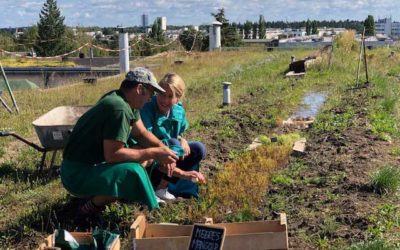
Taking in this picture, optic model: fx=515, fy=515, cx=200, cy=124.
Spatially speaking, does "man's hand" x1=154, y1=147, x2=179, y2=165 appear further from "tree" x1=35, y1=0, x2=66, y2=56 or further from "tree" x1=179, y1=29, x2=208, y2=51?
"tree" x1=35, y1=0, x2=66, y2=56

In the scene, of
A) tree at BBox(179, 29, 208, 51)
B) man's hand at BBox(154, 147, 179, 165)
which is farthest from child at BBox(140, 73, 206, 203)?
tree at BBox(179, 29, 208, 51)

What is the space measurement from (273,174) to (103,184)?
240 centimetres

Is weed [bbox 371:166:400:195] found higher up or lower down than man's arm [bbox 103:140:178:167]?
lower down

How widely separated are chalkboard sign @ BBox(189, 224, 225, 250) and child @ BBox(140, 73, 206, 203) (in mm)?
1499

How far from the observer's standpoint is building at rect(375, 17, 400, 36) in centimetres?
10639

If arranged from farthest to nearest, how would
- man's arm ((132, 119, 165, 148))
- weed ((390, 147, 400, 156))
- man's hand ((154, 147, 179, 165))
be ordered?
weed ((390, 147, 400, 156)) → man's arm ((132, 119, 165, 148)) → man's hand ((154, 147, 179, 165))

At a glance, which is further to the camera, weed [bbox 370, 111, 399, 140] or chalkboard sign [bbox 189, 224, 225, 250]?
weed [bbox 370, 111, 399, 140]

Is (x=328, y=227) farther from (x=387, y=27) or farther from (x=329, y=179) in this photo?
(x=387, y=27)

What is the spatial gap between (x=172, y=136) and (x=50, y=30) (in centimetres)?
5723

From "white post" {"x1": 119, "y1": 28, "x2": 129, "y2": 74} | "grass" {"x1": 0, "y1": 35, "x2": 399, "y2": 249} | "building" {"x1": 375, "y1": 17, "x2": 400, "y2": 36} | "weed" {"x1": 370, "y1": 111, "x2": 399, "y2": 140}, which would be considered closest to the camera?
"grass" {"x1": 0, "y1": 35, "x2": 399, "y2": 249}

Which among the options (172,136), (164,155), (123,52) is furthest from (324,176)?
(123,52)

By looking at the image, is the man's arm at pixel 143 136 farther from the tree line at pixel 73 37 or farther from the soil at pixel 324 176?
the tree line at pixel 73 37

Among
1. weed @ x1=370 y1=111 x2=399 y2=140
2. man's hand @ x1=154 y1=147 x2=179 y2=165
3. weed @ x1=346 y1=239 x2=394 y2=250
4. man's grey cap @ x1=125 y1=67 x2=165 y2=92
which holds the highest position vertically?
man's grey cap @ x1=125 y1=67 x2=165 y2=92

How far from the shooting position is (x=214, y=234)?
310 cm
